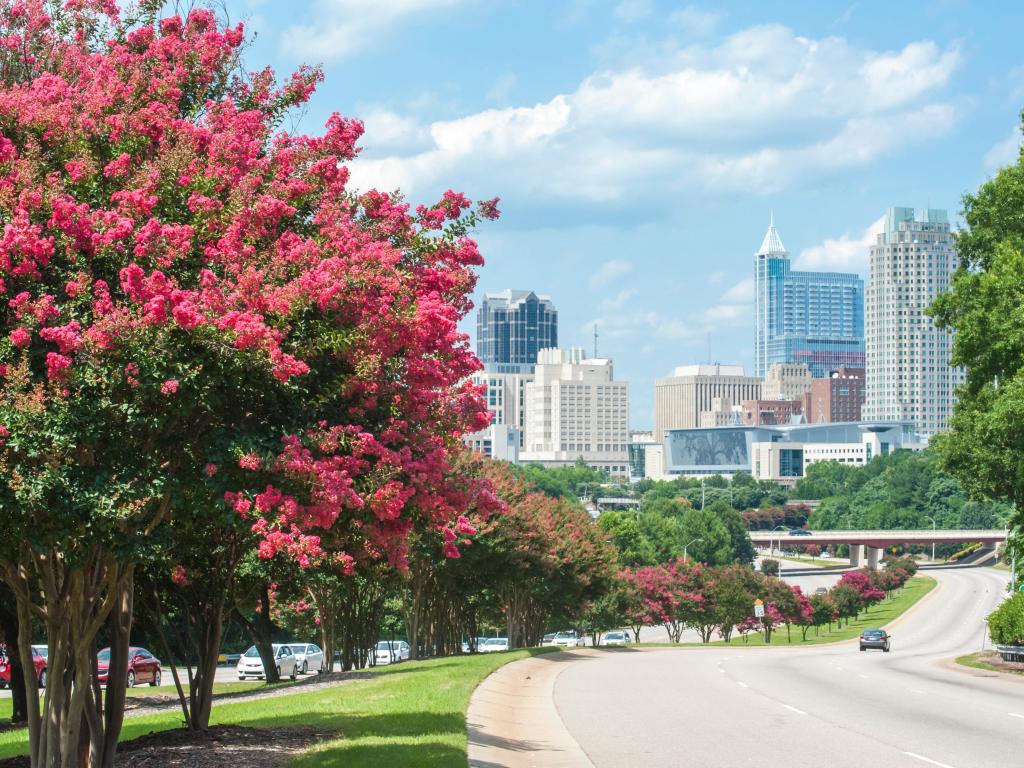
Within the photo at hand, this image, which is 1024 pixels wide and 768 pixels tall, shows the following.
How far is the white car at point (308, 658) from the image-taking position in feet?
168

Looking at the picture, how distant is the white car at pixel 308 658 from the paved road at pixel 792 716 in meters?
13.6

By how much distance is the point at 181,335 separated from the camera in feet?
35.1

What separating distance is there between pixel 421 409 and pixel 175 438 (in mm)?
2684

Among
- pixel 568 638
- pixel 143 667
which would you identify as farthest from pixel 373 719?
pixel 568 638

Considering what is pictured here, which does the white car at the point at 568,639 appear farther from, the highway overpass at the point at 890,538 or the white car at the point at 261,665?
the highway overpass at the point at 890,538

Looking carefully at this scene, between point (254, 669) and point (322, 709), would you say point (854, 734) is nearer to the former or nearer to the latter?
point (322, 709)

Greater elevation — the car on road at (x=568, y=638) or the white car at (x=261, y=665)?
the white car at (x=261, y=665)

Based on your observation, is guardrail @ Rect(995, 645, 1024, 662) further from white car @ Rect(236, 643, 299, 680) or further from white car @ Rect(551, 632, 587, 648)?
white car @ Rect(551, 632, 587, 648)

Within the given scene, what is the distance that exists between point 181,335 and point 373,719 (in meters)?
9.91

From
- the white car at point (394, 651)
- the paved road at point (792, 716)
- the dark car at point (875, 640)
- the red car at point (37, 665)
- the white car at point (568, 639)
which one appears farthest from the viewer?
the white car at point (568, 639)

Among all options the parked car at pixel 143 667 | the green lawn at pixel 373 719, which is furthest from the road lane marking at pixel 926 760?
the parked car at pixel 143 667

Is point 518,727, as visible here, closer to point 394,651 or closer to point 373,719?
point 373,719

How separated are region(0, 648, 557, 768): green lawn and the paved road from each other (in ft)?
6.71

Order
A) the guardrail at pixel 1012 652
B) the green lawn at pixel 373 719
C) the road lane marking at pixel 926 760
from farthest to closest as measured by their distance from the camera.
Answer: the guardrail at pixel 1012 652
the road lane marking at pixel 926 760
the green lawn at pixel 373 719
